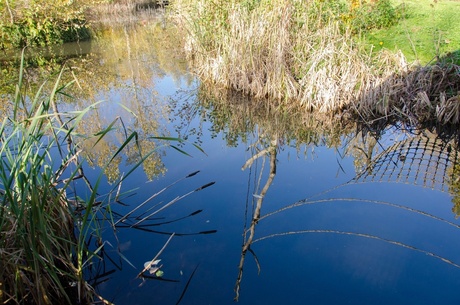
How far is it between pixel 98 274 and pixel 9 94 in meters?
6.11

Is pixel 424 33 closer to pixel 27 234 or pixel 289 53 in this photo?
pixel 289 53

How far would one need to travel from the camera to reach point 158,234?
11.5 feet

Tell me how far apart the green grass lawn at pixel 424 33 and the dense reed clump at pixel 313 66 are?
101cm

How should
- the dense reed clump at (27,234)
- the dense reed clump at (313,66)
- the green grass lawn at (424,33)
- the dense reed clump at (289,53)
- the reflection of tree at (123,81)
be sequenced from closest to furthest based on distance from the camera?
1. the dense reed clump at (27,234)
2. the reflection of tree at (123,81)
3. the dense reed clump at (313,66)
4. the dense reed clump at (289,53)
5. the green grass lawn at (424,33)

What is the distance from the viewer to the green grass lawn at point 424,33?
717 centimetres

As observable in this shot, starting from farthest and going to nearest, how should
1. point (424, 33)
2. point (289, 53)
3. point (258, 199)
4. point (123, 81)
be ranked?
point (123, 81) < point (424, 33) < point (289, 53) < point (258, 199)

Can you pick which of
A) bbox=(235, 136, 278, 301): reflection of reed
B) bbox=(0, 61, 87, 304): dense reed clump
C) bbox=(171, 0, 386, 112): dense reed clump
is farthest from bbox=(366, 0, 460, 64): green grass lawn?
bbox=(0, 61, 87, 304): dense reed clump

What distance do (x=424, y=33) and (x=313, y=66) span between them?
3.70 m

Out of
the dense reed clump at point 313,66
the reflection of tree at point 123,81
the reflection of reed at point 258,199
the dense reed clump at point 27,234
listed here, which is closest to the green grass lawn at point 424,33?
the dense reed clump at point 313,66

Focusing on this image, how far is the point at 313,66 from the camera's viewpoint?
605 cm

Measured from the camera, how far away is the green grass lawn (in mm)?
7172

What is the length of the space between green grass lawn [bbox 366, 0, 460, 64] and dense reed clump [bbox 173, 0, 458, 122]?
1009 millimetres

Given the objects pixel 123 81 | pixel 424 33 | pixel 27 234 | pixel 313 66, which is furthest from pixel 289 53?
pixel 27 234

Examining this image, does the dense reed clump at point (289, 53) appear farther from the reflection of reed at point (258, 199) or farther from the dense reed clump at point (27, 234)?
the dense reed clump at point (27, 234)
